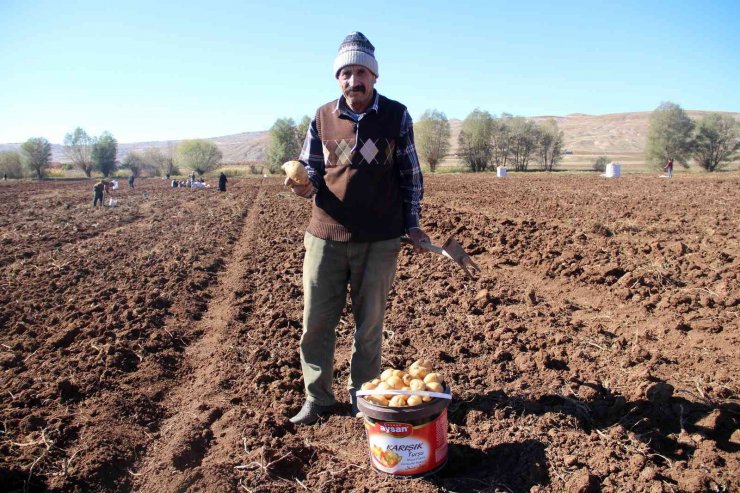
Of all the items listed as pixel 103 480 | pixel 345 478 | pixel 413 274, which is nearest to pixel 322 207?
pixel 345 478

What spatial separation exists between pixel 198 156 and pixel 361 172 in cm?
8757

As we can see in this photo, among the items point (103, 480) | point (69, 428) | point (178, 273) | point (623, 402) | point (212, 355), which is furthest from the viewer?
point (178, 273)

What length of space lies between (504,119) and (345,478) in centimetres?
7455

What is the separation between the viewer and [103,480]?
3.07 m

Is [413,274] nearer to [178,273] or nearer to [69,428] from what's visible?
[178,273]

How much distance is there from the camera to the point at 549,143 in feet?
230

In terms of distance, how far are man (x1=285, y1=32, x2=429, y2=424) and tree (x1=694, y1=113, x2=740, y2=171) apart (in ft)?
209

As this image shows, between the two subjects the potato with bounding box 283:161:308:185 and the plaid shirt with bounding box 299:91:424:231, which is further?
the plaid shirt with bounding box 299:91:424:231

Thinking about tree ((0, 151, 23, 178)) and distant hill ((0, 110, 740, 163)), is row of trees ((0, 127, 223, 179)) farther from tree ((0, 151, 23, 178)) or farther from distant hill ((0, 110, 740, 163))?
distant hill ((0, 110, 740, 163))

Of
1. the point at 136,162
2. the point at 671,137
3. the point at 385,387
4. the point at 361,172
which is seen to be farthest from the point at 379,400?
the point at 136,162

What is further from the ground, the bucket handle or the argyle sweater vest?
the argyle sweater vest

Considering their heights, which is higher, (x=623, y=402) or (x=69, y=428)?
(x=623, y=402)

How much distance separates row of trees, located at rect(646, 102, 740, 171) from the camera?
183 feet

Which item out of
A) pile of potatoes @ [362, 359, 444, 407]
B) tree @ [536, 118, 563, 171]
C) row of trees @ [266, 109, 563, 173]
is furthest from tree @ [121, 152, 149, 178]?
pile of potatoes @ [362, 359, 444, 407]
